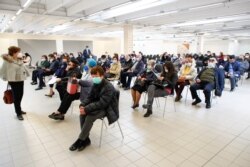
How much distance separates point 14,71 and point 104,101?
190 cm

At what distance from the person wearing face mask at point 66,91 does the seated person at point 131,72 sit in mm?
2414

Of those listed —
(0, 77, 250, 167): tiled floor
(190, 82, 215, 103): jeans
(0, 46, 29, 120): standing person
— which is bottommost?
(0, 77, 250, 167): tiled floor

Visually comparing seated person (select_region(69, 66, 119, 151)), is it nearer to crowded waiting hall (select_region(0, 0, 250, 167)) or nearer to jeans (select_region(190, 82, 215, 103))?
crowded waiting hall (select_region(0, 0, 250, 167))

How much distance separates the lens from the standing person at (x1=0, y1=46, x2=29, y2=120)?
3.01 metres

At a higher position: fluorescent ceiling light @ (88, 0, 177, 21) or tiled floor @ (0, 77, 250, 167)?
fluorescent ceiling light @ (88, 0, 177, 21)

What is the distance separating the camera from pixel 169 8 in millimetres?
5801

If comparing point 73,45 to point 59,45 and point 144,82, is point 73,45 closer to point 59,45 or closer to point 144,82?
point 59,45

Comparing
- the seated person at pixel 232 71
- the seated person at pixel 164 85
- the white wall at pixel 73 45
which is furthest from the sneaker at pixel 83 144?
the white wall at pixel 73 45

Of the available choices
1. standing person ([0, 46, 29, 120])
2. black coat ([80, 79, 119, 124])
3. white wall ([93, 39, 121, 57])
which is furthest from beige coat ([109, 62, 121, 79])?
white wall ([93, 39, 121, 57])

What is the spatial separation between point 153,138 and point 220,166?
3.04 ft

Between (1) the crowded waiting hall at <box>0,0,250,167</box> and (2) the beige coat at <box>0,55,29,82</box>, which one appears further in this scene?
(2) the beige coat at <box>0,55,29,82</box>

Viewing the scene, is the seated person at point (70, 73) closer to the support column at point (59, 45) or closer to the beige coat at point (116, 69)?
the beige coat at point (116, 69)

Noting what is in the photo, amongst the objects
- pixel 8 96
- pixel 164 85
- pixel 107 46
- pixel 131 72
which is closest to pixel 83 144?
pixel 8 96

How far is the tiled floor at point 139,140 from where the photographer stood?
6.93 feet
